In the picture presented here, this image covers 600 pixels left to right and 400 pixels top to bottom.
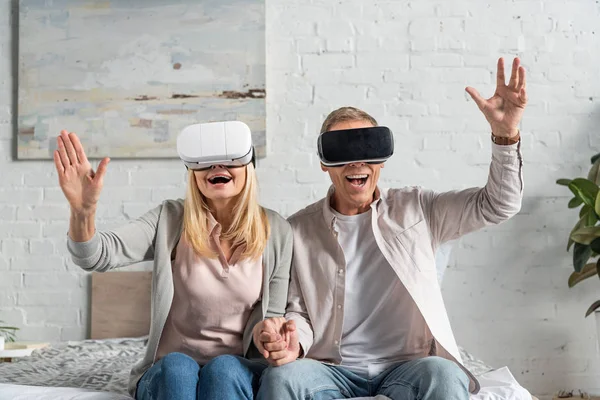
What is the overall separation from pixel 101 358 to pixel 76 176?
1.15 meters

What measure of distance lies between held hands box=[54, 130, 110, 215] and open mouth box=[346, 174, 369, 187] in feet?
2.13

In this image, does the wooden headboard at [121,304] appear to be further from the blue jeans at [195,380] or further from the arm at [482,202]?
the arm at [482,202]

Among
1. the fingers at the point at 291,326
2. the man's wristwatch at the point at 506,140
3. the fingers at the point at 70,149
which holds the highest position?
the man's wristwatch at the point at 506,140

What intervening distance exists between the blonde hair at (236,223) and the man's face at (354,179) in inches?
9.2

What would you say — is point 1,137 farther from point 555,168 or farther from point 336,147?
point 555,168

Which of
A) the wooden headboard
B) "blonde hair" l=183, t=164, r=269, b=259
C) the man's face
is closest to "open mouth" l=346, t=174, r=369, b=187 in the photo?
the man's face

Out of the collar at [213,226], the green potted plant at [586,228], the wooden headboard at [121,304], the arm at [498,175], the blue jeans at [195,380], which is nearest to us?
the blue jeans at [195,380]

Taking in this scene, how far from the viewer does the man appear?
170 centimetres

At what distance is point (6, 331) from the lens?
3.27 m

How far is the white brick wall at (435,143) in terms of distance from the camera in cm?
329

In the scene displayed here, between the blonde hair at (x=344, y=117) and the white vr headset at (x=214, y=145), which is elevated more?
the blonde hair at (x=344, y=117)

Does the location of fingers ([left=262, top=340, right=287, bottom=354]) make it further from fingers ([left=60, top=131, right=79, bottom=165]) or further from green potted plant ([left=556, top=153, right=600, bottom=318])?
green potted plant ([left=556, top=153, right=600, bottom=318])

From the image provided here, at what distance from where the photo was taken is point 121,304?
10.6ft

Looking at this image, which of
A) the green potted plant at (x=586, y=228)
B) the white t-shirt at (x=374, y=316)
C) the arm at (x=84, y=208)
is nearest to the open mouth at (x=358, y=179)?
the white t-shirt at (x=374, y=316)
